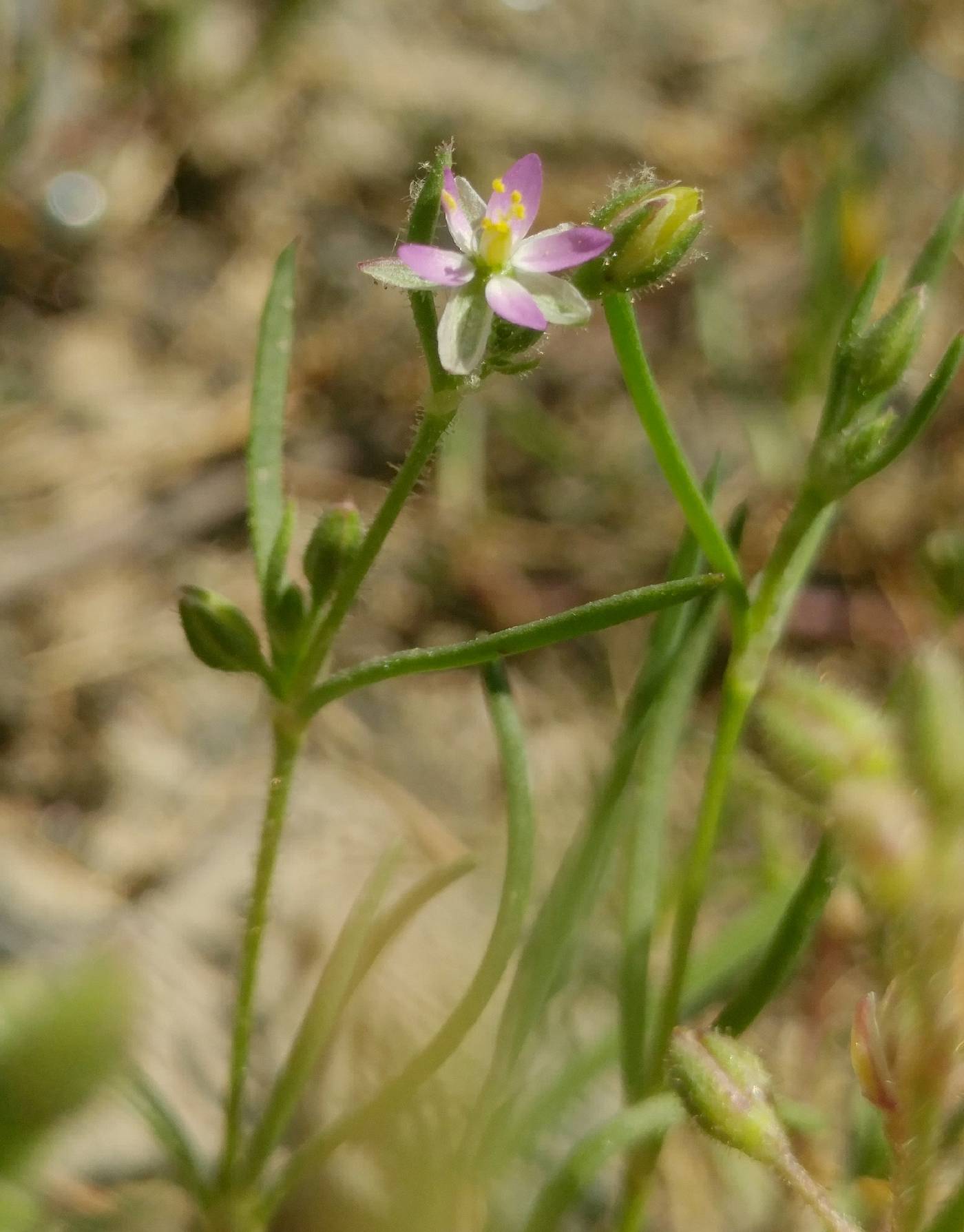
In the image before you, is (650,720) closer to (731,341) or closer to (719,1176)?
(719,1176)

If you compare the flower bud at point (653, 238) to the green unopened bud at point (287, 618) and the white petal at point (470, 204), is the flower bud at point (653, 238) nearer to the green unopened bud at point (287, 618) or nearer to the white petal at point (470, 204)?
the white petal at point (470, 204)

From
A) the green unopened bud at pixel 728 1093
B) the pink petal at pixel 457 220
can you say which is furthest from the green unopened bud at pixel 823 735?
the pink petal at pixel 457 220

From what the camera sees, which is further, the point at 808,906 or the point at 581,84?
the point at 581,84

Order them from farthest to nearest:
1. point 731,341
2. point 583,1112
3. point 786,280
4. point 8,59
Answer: point 786,280
point 731,341
point 8,59
point 583,1112

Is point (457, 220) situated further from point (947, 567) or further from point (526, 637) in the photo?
point (947, 567)

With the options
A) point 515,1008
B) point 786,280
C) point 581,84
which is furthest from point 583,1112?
point 581,84

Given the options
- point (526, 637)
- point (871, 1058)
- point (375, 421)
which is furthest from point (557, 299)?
point (375, 421)

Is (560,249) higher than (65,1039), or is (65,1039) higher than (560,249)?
(560,249)
